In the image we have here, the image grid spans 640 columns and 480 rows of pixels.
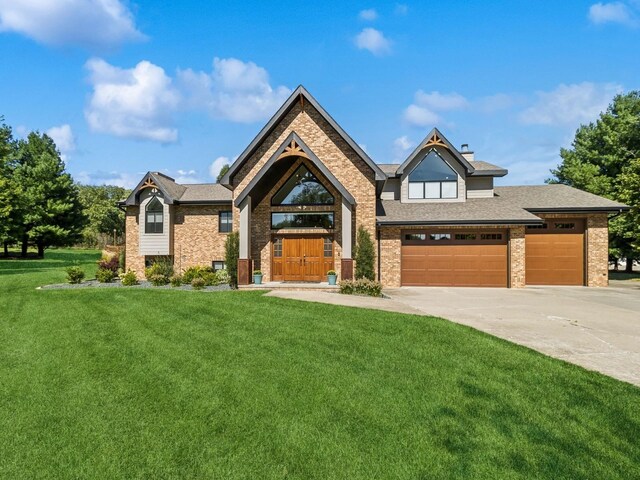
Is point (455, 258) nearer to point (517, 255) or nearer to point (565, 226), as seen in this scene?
point (517, 255)

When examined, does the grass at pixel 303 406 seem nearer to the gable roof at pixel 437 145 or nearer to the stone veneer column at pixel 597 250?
the gable roof at pixel 437 145

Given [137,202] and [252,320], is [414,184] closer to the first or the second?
[252,320]

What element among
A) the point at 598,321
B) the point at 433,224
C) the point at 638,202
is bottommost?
the point at 598,321

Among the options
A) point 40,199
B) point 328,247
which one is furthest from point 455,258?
point 40,199

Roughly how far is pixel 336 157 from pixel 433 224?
5.78 metres

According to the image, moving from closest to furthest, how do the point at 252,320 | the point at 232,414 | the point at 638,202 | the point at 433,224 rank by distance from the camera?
the point at 232,414 < the point at 252,320 < the point at 433,224 < the point at 638,202

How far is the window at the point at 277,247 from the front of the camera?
17.6 m

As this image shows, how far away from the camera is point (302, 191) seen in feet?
57.3

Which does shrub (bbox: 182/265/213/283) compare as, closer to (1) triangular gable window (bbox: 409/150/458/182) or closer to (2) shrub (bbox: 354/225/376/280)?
(2) shrub (bbox: 354/225/376/280)

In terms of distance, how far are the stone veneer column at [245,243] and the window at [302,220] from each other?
1.57m

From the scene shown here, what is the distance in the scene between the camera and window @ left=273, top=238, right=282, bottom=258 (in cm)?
1758

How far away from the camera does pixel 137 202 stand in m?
20.4

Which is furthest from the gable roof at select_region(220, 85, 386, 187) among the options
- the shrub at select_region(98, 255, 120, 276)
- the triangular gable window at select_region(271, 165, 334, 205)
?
the shrub at select_region(98, 255, 120, 276)

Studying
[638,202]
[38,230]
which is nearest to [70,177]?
[38,230]
